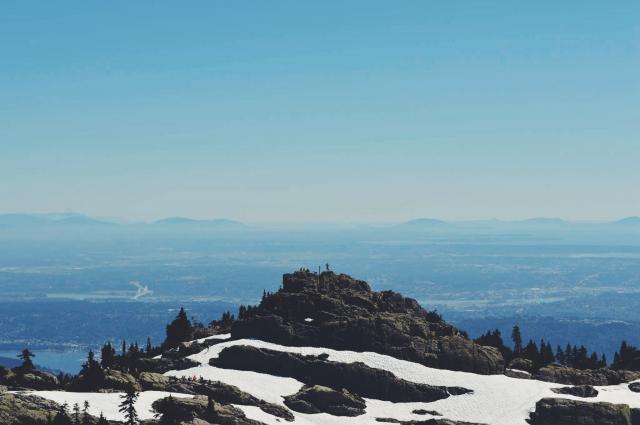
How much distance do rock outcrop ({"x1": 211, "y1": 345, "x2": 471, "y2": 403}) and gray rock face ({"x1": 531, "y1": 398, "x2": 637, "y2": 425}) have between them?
1030 cm

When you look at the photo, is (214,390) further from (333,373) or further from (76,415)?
(76,415)

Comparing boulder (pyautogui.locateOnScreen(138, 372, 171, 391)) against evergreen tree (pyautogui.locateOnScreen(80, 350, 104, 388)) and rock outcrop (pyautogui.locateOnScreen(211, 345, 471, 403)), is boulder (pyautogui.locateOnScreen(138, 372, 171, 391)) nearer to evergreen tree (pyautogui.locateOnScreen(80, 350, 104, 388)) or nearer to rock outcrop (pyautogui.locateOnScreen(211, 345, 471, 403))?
evergreen tree (pyautogui.locateOnScreen(80, 350, 104, 388))

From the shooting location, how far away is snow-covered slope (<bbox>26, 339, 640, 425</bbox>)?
104062mm

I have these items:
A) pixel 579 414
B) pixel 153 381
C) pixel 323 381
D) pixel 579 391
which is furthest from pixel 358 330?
pixel 579 414

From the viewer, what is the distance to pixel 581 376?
11850 cm

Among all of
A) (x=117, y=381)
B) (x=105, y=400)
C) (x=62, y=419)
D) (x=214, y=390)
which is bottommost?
(x=214, y=390)

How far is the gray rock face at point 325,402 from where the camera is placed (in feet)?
346

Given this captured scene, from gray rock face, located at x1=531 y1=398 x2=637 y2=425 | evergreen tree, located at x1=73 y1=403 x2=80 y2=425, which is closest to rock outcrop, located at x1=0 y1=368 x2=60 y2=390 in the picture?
evergreen tree, located at x1=73 y1=403 x2=80 y2=425

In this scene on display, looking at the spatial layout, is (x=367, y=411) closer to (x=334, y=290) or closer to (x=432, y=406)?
(x=432, y=406)

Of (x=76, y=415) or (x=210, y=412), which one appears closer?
(x=76, y=415)

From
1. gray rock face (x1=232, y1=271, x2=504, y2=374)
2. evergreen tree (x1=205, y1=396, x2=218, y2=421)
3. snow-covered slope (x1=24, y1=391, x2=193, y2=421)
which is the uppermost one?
gray rock face (x1=232, y1=271, x2=504, y2=374)

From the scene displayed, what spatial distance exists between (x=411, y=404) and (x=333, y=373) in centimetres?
1142

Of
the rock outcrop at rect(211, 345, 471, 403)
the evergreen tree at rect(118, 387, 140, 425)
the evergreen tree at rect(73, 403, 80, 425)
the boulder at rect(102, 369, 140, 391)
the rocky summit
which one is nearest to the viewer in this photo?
the evergreen tree at rect(118, 387, 140, 425)

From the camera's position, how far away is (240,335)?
125 meters
